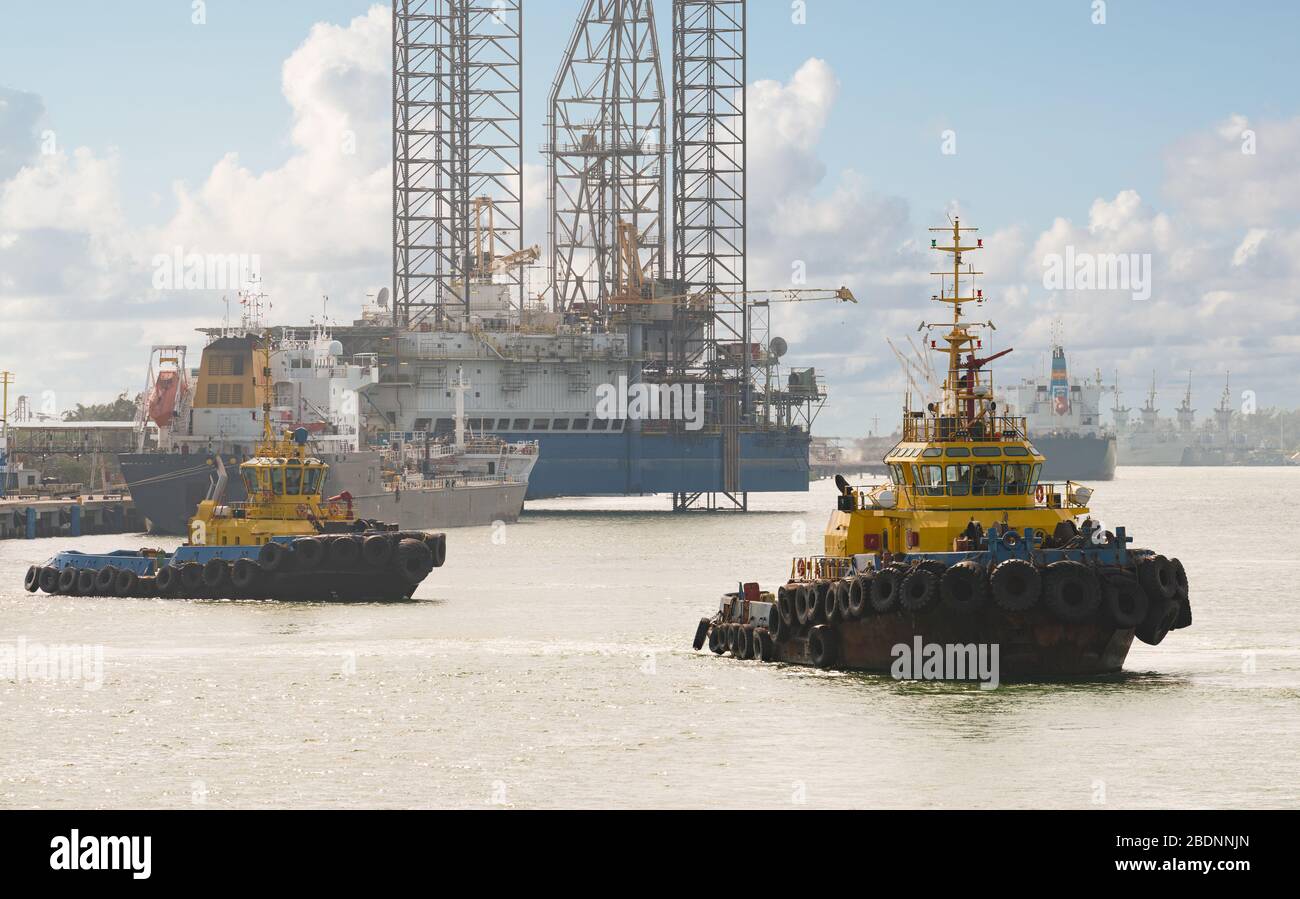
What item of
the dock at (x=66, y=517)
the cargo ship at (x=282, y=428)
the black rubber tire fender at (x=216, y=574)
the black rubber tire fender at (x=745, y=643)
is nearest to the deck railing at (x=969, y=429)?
the black rubber tire fender at (x=745, y=643)

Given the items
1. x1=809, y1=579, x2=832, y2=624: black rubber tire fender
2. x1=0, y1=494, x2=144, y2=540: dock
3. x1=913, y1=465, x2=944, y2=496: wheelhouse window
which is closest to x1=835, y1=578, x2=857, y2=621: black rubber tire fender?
x1=809, y1=579, x2=832, y2=624: black rubber tire fender

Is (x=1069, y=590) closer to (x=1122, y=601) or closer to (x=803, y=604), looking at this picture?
(x=1122, y=601)

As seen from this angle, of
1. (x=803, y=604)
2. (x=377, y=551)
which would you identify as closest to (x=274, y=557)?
(x=377, y=551)

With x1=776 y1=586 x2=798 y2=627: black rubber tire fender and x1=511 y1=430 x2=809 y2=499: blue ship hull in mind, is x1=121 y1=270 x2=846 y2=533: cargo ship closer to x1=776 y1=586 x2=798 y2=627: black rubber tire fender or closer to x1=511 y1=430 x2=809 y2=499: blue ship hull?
x1=511 y1=430 x2=809 y2=499: blue ship hull

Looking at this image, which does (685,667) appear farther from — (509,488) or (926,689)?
(509,488)
